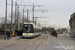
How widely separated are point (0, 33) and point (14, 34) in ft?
20.8

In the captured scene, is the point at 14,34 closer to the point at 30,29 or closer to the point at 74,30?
the point at 30,29

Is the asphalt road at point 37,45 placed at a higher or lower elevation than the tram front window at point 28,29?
lower

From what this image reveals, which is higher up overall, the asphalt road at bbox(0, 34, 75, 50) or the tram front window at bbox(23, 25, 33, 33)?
the tram front window at bbox(23, 25, 33, 33)

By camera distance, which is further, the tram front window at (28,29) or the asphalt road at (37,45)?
the tram front window at (28,29)

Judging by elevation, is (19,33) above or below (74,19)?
below

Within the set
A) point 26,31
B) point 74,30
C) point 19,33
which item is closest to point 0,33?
point 19,33

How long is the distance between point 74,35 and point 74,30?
1.25 meters

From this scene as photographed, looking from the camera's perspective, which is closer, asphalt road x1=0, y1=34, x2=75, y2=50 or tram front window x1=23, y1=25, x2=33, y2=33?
asphalt road x1=0, y1=34, x2=75, y2=50

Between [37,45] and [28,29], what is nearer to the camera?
[37,45]

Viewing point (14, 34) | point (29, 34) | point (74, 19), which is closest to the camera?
point (29, 34)

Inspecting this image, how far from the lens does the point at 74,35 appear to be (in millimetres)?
35312

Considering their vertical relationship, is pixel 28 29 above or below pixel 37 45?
above

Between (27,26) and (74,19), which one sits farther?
(74,19)

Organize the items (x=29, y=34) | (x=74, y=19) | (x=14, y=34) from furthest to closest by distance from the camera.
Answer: (x=74, y=19), (x=14, y=34), (x=29, y=34)
